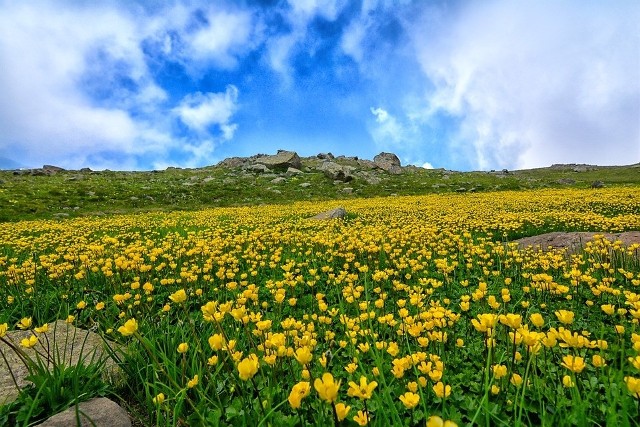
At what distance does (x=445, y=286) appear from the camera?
21.8ft

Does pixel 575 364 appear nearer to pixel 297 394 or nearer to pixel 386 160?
pixel 297 394

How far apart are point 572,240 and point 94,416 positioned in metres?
10.5

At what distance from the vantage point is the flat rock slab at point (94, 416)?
8.55 feet

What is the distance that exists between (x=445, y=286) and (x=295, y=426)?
180 inches

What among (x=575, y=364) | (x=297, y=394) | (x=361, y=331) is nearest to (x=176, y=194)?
(x=361, y=331)

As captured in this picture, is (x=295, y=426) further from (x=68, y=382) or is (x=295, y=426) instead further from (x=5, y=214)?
(x=5, y=214)

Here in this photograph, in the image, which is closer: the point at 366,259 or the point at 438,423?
the point at 438,423

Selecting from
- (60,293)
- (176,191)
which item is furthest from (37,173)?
(60,293)

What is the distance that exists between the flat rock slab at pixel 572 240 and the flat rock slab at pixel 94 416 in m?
8.55

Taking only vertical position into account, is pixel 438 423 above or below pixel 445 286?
above

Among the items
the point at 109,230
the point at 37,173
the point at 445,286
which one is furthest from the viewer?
A: the point at 37,173

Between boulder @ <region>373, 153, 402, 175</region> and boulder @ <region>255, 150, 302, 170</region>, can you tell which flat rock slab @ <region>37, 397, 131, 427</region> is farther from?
boulder @ <region>373, 153, 402, 175</region>

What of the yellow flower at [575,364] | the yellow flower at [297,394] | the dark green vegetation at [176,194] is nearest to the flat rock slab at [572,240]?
the yellow flower at [575,364]

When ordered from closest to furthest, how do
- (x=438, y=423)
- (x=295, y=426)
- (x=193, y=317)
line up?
(x=438, y=423) < (x=295, y=426) < (x=193, y=317)
